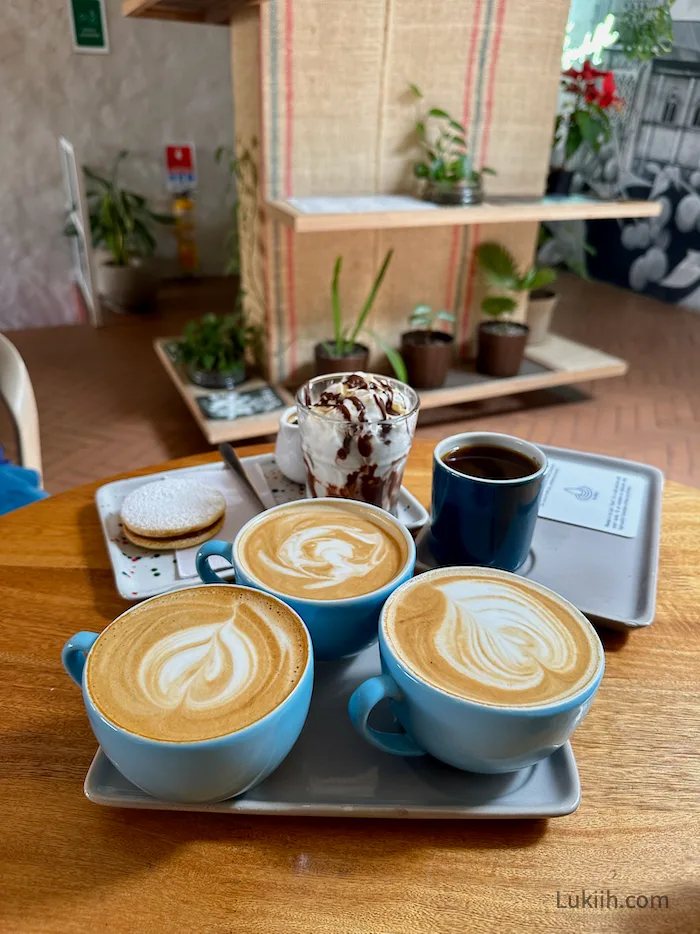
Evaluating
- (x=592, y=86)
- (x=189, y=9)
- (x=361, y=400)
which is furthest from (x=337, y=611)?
(x=592, y=86)

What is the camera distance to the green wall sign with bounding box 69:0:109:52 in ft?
10.6

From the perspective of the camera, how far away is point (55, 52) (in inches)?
128

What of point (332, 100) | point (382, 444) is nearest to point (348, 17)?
point (332, 100)

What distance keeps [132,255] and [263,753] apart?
3.69 meters

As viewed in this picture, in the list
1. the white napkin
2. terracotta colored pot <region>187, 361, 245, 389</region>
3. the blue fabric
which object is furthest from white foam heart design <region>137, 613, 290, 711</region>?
terracotta colored pot <region>187, 361, 245, 389</region>

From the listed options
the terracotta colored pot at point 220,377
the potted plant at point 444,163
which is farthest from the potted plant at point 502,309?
the terracotta colored pot at point 220,377

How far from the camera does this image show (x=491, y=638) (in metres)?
0.56

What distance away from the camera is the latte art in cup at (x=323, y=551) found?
63cm

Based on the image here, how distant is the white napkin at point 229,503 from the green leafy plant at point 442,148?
1542 millimetres

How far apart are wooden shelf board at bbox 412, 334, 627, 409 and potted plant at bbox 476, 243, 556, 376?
60 millimetres

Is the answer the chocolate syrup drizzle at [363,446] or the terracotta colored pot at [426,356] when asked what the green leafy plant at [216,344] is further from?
the chocolate syrup drizzle at [363,446]

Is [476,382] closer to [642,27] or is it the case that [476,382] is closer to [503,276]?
[503,276]

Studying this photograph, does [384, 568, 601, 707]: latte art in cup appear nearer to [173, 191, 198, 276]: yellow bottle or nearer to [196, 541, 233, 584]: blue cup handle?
[196, 541, 233, 584]: blue cup handle

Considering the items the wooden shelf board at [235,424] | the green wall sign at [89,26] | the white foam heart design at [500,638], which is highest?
the green wall sign at [89,26]
